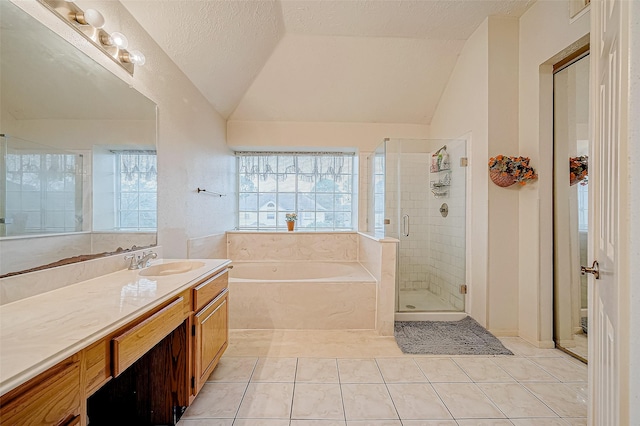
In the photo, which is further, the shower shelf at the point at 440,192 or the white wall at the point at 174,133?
the shower shelf at the point at 440,192

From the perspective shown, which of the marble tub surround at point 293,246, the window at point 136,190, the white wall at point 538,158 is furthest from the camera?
the marble tub surround at point 293,246

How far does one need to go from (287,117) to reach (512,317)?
336 centimetres

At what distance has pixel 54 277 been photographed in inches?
48.4

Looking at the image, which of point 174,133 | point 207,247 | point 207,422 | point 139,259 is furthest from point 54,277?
point 207,247

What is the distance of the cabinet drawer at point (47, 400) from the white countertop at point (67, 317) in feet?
0.15

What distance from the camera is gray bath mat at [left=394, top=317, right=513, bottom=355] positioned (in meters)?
2.21

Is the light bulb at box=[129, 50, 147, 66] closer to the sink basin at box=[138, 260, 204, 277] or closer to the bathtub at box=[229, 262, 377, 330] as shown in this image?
the sink basin at box=[138, 260, 204, 277]

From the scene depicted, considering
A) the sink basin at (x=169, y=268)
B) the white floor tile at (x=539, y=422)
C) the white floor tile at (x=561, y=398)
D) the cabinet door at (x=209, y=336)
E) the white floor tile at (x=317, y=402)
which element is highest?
the sink basin at (x=169, y=268)

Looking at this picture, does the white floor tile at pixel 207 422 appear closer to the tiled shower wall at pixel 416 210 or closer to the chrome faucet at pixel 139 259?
the chrome faucet at pixel 139 259

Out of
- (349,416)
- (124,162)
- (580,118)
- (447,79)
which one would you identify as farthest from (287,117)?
(349,416)

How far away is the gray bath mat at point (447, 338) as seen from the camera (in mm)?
2207

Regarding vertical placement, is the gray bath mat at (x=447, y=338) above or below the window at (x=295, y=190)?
below

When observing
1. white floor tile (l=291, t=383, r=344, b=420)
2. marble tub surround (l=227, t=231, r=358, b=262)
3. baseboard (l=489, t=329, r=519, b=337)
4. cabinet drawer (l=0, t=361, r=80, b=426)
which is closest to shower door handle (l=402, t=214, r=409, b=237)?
marble tub surround (l=227, t=231, r=358, b=262)

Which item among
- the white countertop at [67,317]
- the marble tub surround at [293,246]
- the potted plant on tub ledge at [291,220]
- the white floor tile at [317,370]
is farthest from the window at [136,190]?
the potted plant on tub ledge at [291,220]
